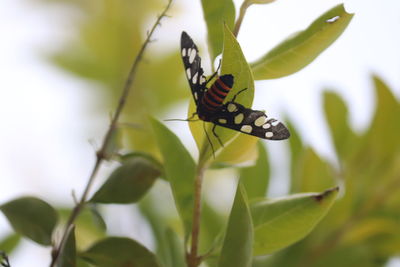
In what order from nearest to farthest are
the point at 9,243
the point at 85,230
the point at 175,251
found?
the point at 175,251
the point at 9,243
the point at 85,230

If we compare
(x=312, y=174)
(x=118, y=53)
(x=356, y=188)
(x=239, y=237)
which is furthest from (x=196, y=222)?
(x=118, y=53)

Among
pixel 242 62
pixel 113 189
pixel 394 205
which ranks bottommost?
pixel 394 205

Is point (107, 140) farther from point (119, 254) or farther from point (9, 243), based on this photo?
point (9, 243)

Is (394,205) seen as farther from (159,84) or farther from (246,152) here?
(159,84)

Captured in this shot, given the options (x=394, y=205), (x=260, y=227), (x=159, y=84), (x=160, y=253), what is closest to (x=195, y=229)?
(x=260, y=227)

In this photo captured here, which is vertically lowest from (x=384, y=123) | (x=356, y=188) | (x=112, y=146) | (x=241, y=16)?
(x=356, y=188)

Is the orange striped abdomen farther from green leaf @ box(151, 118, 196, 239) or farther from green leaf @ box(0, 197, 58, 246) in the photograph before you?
green leaf @ box(0, 197, 58, 246)
